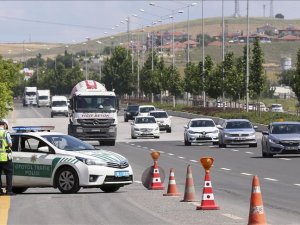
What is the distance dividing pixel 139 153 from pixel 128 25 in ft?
347

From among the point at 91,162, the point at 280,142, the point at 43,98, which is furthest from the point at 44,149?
the point at 43,98

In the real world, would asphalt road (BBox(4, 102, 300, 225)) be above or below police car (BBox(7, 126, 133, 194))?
below

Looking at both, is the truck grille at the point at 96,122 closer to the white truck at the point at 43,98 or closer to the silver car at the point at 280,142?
the silver car at the point at 280,142

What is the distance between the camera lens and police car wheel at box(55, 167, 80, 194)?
83.8 ft

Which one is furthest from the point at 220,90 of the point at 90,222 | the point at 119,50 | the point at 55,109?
the point at 90,222

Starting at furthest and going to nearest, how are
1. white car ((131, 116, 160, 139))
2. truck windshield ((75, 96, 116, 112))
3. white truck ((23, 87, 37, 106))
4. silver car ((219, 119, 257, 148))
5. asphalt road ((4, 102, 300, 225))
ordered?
white truck ((23, 87, 37, 106))
white car ((131, 116, 160, 139))
truck windshield ((75, 96, 116, 112))
silver car ((219, 119, 257, 148))
asphalt road ((4, 102, 300, 225))

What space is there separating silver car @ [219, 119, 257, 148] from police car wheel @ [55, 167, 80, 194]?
28323 mm

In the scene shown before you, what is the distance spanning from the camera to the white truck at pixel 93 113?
179ft

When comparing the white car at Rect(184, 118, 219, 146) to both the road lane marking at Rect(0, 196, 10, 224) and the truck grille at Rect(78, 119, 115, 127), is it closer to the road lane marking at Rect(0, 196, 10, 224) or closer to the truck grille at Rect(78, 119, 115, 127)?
the truck grille at Rect(78, 119, 115, 127)

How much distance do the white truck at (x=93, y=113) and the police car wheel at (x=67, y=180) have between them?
94.5ft

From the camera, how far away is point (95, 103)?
54500 mm

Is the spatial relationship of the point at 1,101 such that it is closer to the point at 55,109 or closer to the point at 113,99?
the point at 113,99

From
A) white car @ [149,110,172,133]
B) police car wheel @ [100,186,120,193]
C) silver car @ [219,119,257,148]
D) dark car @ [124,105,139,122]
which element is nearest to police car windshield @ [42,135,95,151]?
police car wheel @ [100,186,120,193]

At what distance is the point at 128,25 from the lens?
15438 cm
